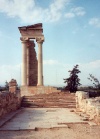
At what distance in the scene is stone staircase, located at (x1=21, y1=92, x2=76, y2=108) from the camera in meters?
18.6

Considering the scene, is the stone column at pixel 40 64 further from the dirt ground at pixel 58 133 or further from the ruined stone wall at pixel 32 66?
the dirt ground at pixel 58 133

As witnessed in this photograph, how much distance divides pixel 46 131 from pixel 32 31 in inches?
764

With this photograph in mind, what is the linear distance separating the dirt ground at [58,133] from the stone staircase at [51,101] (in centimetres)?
925

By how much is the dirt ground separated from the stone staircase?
30.3ft

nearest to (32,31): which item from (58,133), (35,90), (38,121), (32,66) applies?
(32,66)

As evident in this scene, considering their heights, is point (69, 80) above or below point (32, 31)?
below

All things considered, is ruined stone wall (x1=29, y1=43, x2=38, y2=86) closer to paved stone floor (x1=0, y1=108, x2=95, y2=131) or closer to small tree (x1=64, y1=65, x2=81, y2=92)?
small tree (x1=64, y1=65, x2=81, y2=92)

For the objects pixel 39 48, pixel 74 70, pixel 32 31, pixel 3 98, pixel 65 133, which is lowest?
pixel 65 133

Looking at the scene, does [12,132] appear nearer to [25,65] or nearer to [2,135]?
[2,135]

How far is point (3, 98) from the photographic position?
12609 millimetres

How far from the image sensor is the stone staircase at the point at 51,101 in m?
18.6

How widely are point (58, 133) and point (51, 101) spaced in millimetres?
11187

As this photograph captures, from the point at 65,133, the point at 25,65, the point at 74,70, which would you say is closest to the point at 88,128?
the point at 65,133

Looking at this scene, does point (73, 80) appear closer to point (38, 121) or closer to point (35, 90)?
point (35, 90)
